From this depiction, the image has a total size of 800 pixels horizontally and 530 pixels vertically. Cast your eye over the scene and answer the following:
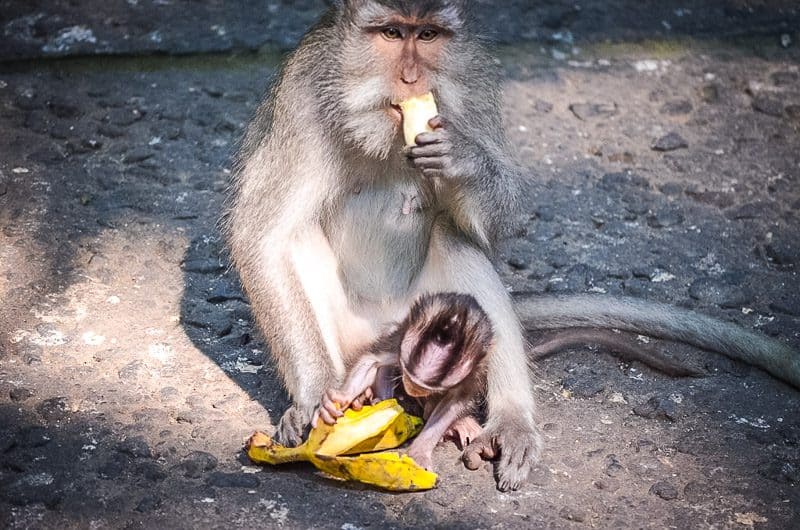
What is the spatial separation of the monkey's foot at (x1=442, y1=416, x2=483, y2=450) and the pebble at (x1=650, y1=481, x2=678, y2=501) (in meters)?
0.72

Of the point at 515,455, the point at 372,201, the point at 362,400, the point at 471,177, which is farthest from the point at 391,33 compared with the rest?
the point at 515,455

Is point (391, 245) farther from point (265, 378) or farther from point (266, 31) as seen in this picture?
point (266, 31)

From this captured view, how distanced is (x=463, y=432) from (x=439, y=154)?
114 cm

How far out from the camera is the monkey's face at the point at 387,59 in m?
4.48

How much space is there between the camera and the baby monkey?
4.43 m

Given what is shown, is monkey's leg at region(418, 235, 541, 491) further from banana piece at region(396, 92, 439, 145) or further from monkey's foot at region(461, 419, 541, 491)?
banana piece at region(396, 92, 439, 145)

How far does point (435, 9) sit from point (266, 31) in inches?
136

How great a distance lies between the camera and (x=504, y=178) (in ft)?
15.9

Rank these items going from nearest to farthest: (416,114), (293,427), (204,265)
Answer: (416,114)
(293,427)
(204,265)

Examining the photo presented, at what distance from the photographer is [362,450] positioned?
177 inches

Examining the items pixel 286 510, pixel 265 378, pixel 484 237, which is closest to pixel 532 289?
pixel 484 237

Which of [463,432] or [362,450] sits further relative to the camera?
[463,432]

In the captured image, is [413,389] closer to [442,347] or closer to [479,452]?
[442,347]

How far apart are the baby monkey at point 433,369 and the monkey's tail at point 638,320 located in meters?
0.75
